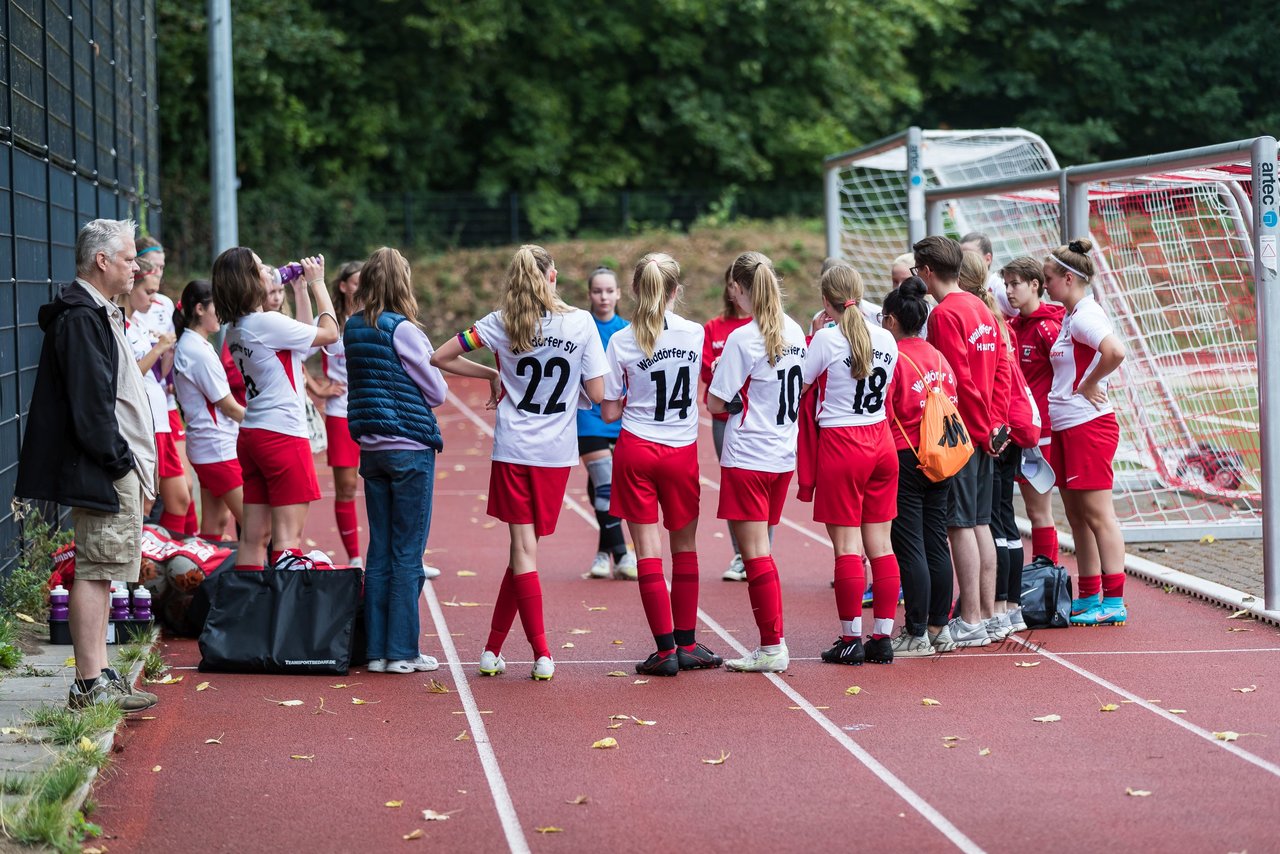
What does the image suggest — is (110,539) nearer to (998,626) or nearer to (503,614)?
(503,614)

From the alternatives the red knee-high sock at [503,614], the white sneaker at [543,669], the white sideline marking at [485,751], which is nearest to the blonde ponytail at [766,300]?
the red knee-high sock at [503,614]

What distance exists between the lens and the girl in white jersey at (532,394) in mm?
7059

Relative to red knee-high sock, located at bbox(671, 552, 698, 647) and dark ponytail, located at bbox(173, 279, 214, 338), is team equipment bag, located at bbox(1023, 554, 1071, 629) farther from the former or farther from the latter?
dark ponytail, located at bbox(173, 279, 214, 338)

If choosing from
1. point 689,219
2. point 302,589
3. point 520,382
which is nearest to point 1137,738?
point 520,382

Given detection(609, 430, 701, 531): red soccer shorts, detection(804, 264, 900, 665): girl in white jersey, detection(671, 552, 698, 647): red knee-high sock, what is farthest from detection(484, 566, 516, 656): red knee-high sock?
detection(804, 264, 900, 665): girl in white jersey

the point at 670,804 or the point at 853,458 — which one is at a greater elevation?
the point at 853,458

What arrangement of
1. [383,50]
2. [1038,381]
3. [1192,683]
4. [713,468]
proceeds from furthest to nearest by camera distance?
1. [383,50]
2. [713,468]
3. [1038,381]
4. [1192,683]

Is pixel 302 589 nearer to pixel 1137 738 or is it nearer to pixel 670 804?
pixel 670 804

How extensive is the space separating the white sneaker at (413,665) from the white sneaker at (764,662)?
1.48m

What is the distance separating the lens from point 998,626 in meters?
8.05

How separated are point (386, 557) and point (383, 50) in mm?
28505

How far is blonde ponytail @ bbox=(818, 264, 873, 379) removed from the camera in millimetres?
7172

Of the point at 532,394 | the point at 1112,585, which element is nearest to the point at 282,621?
the point at 532,394

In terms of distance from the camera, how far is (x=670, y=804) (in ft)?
17.7
